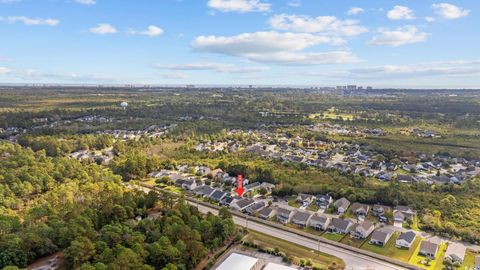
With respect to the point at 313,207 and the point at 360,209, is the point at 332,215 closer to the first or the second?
the point at 313,207

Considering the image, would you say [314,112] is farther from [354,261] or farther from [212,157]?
[354,261]

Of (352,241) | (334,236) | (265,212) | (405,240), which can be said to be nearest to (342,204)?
(334,236)

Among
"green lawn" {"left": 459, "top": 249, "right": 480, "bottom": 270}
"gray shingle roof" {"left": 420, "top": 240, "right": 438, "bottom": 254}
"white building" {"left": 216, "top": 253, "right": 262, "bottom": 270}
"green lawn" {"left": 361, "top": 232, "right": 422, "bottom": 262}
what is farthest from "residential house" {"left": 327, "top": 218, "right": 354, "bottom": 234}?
"white building" {"left": 216, "top": 253, "right": 262, "bottom": 270}

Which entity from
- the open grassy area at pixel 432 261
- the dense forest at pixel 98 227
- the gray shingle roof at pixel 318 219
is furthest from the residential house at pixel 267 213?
the open grassy area at pixel 432 261

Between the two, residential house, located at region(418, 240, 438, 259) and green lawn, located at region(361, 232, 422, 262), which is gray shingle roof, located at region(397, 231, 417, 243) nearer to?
green lawn, located at region(361, 232, 422, 262)

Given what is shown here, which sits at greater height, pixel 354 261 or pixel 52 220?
pixel 52 220

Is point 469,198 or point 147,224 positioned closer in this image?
point 147,224

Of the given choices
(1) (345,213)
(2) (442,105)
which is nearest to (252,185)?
(1) (345,213)
